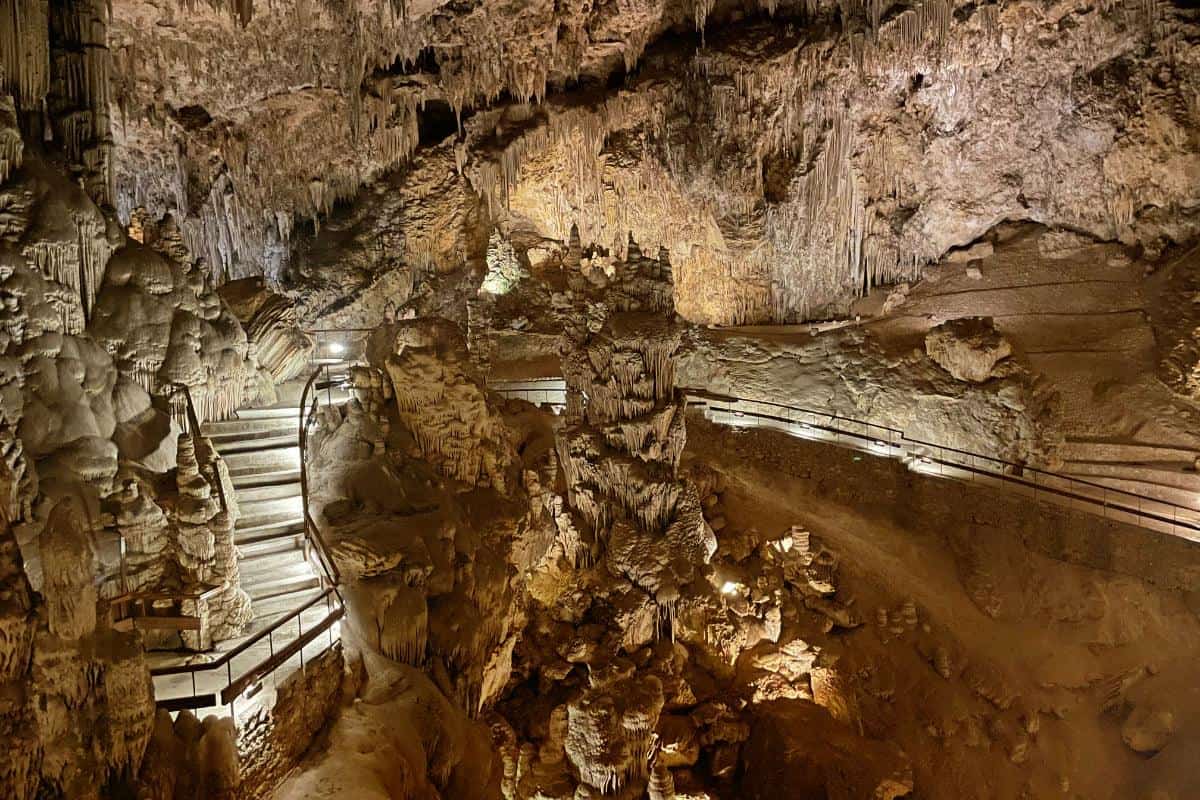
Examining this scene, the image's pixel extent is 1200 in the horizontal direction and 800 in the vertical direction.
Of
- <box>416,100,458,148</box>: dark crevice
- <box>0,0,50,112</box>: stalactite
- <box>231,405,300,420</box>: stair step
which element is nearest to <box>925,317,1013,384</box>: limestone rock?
<box>231,405,300,420</box>: stair step

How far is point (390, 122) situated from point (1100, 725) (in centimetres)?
1847

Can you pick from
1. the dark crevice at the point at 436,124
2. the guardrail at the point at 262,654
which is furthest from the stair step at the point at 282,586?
the dark crevice at the point at 436,124

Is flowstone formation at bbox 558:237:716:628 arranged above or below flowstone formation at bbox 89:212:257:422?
below

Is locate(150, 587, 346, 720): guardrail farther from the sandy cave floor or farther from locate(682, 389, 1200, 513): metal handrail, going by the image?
locate(682, 389, 1200, 513): metal handrail

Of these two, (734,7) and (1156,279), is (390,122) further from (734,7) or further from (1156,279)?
(1156,279)

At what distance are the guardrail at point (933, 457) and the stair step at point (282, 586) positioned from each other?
235 inches

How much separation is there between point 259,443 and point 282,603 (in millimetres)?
2718

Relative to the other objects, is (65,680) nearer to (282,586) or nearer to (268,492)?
(282,586)

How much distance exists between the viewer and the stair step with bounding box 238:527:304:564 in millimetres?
8859

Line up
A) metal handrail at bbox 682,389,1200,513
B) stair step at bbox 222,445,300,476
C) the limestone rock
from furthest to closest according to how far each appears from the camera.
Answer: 1. the limestone rock
2. metal handrail at bbox 682,389,1200,513
3. stair step at bbox 222,445,300,476

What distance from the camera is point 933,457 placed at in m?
15.4

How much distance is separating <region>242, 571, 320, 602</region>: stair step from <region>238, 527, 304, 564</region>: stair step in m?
0.45

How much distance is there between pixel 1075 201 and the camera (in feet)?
59.2

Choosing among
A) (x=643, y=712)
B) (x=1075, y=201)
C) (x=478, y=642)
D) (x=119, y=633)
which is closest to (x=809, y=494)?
(x=643, y=712)
